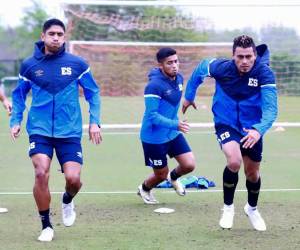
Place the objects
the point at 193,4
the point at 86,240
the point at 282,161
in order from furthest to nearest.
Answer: the point at 193,4 → the point at 282,161 → the point at 86,240

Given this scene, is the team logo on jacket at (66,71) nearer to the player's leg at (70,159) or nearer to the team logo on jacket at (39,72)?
the team logo on jacket at (39,72)

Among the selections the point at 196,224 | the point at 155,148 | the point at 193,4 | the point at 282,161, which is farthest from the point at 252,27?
the point at 196,224

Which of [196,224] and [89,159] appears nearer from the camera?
[196,224]

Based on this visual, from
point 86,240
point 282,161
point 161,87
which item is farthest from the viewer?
point 282,161

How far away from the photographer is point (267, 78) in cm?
850

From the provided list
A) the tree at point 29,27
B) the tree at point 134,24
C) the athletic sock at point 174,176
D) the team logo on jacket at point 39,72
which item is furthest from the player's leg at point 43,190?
the tree at point 29,27

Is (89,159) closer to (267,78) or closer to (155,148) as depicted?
(155,148)

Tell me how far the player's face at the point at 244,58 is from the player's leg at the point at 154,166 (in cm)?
210

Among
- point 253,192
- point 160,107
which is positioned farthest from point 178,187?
point 253,192

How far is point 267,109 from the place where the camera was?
841 cm

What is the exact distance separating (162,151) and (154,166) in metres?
0.22

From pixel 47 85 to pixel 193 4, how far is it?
1064 centimetres

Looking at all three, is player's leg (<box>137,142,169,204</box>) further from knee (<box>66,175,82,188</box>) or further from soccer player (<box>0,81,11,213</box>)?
knee (<box>66,175,82,188</box>)

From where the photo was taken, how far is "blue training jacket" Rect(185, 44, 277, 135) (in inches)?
333
